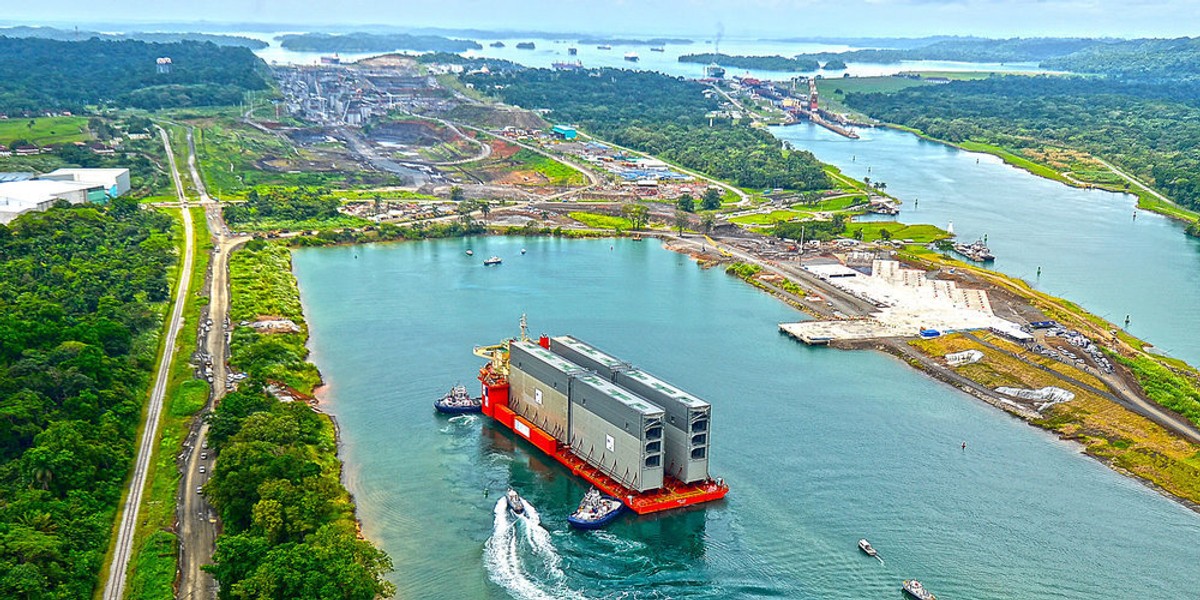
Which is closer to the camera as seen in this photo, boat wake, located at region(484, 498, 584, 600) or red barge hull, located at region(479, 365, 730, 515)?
boat wake, located at region(484, 498, 584, 600)

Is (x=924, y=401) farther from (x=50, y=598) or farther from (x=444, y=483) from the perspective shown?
(x=50, y=598)

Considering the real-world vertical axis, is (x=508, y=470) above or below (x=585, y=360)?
below

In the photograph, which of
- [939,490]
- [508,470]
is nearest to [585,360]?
[508,470]

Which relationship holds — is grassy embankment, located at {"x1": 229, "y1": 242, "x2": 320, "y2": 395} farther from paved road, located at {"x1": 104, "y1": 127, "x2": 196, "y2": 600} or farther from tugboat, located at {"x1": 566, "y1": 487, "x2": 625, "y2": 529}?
tugboat, located at {"x1": 566, "y1": 487, "x2": 625, "y2": 529}

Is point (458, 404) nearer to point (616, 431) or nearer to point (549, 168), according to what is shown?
point (616, 431)

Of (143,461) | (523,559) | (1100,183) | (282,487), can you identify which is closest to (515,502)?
(523,559)

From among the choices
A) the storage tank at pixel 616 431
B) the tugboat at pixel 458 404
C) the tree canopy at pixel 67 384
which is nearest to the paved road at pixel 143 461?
the tree canopy at pixel 67 384

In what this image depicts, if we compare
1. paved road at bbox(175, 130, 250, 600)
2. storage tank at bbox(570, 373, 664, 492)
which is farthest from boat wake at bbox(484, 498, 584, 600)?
paved road at bbox(175, 130, 250, 600)
